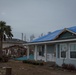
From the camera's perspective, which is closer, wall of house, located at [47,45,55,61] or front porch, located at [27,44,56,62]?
front porch, located at [27,44,56,62]

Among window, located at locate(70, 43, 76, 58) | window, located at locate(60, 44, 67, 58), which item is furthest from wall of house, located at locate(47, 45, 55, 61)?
window, located at locate(70, 43, 76, 58)

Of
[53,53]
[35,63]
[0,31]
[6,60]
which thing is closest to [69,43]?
[35,63]

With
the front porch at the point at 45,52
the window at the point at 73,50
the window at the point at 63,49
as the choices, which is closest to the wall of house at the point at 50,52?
the front porch at the point at 45,52

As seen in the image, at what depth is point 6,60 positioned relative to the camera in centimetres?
2972

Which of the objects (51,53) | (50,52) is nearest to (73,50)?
(51,53)

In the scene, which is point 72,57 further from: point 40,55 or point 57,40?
point 40,55

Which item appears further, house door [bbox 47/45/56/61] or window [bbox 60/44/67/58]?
house door [bbox 47/45/56/61]

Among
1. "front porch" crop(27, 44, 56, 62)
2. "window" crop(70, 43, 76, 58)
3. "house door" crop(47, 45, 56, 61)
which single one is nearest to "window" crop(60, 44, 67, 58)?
"window" crop(70, 43, 76, 58)

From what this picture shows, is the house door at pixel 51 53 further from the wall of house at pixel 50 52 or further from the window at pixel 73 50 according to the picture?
the window at pixel 73 50

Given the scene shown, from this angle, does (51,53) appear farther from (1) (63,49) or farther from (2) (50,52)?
(1) (63,49)

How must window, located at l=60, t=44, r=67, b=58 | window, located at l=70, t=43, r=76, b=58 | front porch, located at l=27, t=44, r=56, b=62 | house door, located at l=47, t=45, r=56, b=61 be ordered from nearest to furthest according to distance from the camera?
window, located at l=70, t=43, r=76, b=58 < window, located at l=60, t=44, r=67, b=58 < front porch, located at l=27, t=44, r=56, b=62 < house door, located at l=47, t=45, r=56, b=61

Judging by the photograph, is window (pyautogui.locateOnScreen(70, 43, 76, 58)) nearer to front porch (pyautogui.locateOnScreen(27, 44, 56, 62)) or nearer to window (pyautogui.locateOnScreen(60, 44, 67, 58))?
window (pyautogui.locateOnScreen(60, 44, 67, 58))

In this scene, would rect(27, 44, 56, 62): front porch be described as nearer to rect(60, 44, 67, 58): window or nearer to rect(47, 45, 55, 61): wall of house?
rect(47, 45, 55, 61): wall of house

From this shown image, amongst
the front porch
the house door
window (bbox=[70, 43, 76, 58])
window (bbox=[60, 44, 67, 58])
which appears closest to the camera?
window (bbox=[70, 43, 76, 58])
